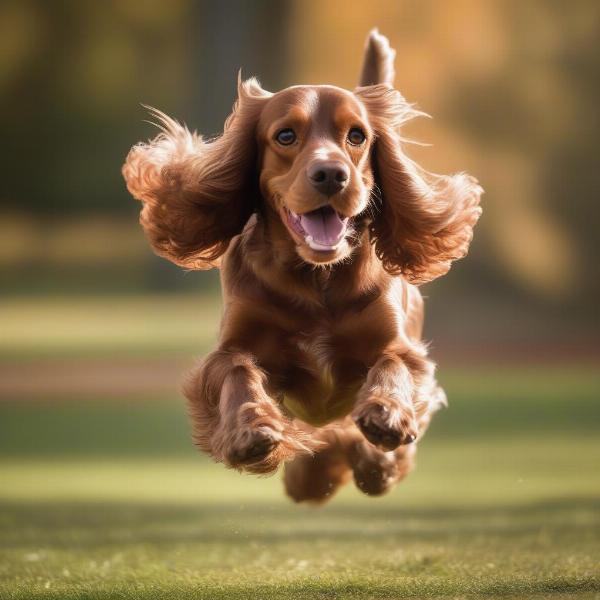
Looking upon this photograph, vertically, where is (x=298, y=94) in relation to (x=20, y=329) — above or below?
above

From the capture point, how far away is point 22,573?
4.33 metres

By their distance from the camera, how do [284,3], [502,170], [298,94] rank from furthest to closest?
[284,3]
[502,170]
[298,94]

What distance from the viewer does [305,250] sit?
349 cm

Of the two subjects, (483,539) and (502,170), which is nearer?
(483,539)

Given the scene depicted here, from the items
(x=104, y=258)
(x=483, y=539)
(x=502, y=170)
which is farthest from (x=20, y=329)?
(x=483, y=539)

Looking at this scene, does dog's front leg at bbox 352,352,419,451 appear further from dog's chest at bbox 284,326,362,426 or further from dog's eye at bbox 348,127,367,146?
dog's eye at bbox 348,127,367,146

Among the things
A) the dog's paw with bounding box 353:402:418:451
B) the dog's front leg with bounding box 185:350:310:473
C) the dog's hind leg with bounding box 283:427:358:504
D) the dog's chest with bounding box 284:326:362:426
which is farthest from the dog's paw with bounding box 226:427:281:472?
the dog's hind leg with bounding box 283:427:358:504

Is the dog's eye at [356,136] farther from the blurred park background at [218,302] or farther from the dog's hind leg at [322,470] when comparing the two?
the dog's hind leg at [322,470]

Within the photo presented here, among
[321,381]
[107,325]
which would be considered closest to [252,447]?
[321,381]

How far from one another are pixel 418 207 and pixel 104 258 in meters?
20.4

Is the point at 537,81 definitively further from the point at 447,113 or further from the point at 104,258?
the point at 104,258

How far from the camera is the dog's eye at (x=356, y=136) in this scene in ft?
11.8

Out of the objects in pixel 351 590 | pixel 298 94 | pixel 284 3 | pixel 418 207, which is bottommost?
pixel 351 590

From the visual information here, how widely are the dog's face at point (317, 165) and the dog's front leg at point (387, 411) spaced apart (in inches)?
14.0
